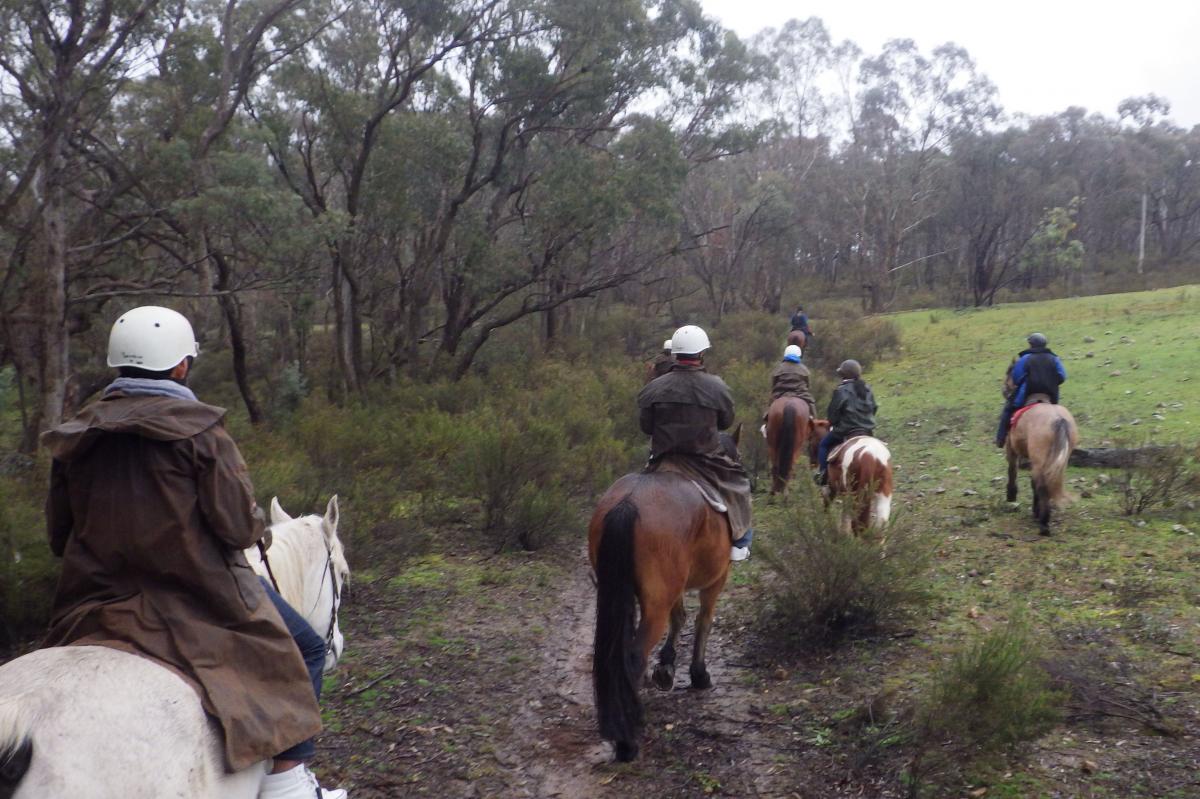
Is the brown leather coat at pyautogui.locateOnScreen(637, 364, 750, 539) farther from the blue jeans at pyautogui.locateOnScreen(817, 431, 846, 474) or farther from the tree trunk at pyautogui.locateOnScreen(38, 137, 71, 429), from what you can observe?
the tree trunk at pyautogui.locateOnScreen(38, 137, 71, 429)

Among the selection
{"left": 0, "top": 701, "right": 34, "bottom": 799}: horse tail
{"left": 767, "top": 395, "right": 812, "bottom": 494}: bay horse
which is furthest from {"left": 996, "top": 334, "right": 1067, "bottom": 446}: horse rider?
{"left": 0, "top": 701, "right": 34, "bottom": 799}: horse tail

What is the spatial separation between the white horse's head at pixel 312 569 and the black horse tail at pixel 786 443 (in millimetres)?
6748

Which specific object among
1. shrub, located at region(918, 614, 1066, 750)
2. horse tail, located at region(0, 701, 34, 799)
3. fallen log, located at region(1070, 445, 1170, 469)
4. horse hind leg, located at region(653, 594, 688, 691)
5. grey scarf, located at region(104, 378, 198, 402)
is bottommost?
horse hind leg, located at region(653, 594, 688, 691)

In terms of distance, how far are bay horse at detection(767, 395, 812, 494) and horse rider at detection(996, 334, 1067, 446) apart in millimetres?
2284

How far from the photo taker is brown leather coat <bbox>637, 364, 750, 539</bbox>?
537cm

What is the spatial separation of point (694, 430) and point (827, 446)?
381 centimetres

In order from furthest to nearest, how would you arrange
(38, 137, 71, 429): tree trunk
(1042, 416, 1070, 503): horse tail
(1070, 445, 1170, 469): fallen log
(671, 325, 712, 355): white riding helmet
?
1. (38, 137, 71, 429): tree trunk
2. (1070, 445, 1170, 469): fallen log
3. (1042, 416, 1070, 503): horse tail
4. (671, 325, 712, 355): white riding helmet

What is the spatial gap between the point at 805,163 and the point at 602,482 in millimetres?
33028

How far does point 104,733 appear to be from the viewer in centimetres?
→ 225

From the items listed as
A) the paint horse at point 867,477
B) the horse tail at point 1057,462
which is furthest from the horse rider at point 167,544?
the horse tail at point 1057,462

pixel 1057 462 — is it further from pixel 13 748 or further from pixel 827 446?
pixel 13 748

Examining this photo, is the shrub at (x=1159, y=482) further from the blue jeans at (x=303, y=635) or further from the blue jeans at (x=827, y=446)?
the blue jeans at (x=303, y=635)

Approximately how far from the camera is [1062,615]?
6059 mm

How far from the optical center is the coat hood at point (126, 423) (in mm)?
2500
